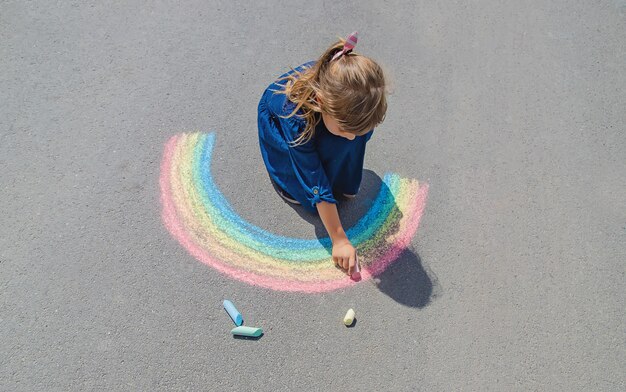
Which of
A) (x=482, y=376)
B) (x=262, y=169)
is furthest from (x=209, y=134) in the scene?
(x=482, y=376)

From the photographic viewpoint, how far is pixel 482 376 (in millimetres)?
2555

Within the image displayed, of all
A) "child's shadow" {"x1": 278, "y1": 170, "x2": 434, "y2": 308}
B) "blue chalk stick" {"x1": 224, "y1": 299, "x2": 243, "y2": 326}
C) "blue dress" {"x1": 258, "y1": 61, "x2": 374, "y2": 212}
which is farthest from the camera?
"child's shadow" {"x1": 278, "y1": 170, "x2": 434, "y2": 308}

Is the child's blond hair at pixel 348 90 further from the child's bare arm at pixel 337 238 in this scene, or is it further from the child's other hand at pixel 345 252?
the child's other hand at pixel 345 252

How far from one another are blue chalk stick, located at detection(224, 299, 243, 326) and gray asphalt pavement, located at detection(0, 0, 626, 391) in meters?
Result: 0.05

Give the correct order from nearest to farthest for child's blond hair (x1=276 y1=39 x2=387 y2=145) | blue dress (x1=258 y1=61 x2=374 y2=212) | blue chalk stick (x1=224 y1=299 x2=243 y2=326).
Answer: child's blond hair (x1=276 y1=39 x2=387 y2=145) → blue dress (x1=258 y1=61 x2=374 y2=212) → blue chalk stick (x1=224 y1=299 x2=243 y2=326)

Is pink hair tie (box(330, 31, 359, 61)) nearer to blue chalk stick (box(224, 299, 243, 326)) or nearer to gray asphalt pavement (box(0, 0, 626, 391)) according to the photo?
gray asphalt pavement (box(0, 0, 626, 391))

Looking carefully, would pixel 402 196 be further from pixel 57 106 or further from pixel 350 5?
pixel 57 106

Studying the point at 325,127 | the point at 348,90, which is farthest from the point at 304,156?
the point at 348,90

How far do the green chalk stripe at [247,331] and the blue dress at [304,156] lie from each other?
73 cm

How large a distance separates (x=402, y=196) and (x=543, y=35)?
2.02 metres

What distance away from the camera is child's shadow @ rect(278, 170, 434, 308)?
2764mm

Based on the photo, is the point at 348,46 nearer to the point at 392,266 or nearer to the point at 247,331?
the point at 392,266

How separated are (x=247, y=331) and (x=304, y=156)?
96cm

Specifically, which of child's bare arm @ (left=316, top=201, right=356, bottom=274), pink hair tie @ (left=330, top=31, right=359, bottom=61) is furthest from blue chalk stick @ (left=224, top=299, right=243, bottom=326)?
pink hair tie @ (left=330, top=31, right=359, bottom=61)
